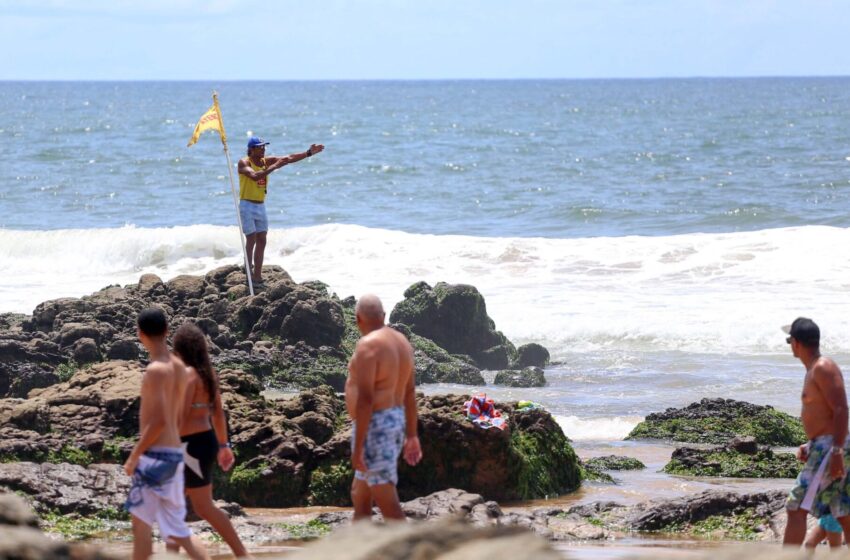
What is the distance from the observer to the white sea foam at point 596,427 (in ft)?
41.5

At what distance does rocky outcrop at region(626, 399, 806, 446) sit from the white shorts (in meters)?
6.65

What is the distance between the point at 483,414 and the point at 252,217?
6345 mm

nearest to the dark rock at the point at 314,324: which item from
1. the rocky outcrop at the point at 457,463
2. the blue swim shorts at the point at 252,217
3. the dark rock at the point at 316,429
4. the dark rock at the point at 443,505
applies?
the blue swim shorts at the point at 252,217

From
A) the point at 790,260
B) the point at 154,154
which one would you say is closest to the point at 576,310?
the point at 790,260

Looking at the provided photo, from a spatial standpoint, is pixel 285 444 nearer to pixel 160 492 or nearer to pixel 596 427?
pixel 160 492

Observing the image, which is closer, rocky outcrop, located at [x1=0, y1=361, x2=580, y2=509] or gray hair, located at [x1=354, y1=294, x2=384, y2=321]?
gray hair, located at [x1=354, y1=294, x2=384, y2=321]

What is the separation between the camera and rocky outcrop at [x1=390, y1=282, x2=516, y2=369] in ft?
54.8

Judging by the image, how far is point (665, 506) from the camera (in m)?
8.90

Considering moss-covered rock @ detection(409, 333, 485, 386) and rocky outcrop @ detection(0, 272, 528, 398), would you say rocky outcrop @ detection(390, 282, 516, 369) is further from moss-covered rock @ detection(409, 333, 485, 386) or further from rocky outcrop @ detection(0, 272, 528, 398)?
moss-covered rock @ detection(409, 333, 485, 386)

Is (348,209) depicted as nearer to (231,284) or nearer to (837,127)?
(231,284)

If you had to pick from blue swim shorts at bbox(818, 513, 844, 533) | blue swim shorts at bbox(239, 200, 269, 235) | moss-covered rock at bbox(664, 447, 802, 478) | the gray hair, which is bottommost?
moss-covered rock at bbox(664, 447, 802, 478)

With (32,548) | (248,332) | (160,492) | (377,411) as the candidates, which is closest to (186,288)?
(248,332)

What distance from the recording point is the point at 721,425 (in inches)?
494

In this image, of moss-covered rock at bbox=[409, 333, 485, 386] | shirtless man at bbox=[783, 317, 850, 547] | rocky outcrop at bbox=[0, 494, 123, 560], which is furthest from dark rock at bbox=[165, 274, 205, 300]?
rocky outcrop at bbox=[0, 494, 123, 560]
